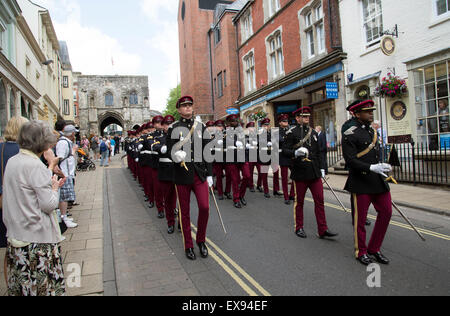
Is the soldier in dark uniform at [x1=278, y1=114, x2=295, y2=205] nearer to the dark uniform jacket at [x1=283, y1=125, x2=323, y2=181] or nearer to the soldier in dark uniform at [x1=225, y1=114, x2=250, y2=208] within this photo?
the soldier in dark uniform at [x1=225, y1=114, x2=250, y2=208]

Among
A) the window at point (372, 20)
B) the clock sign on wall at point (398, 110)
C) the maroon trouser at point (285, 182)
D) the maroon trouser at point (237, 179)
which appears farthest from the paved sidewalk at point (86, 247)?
the window at point (372, 20)

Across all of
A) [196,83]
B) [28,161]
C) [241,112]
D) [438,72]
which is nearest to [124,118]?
[196,83]

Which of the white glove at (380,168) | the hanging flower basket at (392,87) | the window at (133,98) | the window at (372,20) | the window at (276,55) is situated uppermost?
the window at (133,98)

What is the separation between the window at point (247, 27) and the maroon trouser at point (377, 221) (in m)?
21.9

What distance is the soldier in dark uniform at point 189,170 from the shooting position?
14.7ft

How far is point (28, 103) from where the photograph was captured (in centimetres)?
1808

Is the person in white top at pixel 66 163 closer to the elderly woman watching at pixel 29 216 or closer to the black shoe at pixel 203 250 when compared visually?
the black shoe at pixel 203 250

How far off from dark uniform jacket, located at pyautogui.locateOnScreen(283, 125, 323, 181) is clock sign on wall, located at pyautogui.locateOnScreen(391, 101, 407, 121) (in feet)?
24.9

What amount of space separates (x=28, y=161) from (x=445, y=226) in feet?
21.2

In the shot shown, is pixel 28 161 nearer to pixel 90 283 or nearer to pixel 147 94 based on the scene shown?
pixel 90 283

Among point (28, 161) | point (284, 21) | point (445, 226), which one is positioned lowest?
point (445, 226)

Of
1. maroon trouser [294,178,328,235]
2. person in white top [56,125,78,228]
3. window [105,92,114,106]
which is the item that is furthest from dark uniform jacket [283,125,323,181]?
window [105,92,114,106]

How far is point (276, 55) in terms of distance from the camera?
20.2 metres

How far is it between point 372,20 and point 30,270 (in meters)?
14.3
